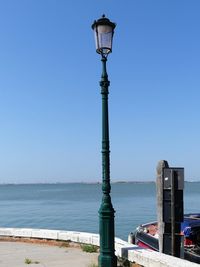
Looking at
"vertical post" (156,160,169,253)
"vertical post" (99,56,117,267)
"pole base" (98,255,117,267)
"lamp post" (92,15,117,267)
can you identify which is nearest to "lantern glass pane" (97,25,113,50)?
"lamp post" (92,15,117,267)

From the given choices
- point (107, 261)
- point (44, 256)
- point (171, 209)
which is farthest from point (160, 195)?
point (44, 256)

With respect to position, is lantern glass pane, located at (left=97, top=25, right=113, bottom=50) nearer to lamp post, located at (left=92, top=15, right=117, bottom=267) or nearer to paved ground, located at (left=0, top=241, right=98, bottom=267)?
lamp post, located at (left=92, top=15, right=117, bottom=267)

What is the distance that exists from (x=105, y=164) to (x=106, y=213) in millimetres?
898

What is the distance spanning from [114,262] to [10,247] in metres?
3.72

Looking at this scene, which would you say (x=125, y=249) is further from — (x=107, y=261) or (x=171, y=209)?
(x=171, y=209)

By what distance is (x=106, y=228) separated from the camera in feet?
27.3

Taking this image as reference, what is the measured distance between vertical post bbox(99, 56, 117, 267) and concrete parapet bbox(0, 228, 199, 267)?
492 mm

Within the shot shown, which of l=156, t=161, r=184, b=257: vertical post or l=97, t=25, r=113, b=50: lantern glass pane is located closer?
l=97, t=25, r=113, b=50: lantern glass pane

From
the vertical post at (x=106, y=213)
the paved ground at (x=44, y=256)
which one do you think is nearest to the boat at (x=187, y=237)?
the vertical post at (x=106, y=213)

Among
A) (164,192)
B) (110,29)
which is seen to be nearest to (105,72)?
(110,29)

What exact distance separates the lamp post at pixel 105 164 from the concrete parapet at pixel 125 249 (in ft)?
1.61

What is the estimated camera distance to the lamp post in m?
8.23

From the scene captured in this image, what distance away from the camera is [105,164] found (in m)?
8.45

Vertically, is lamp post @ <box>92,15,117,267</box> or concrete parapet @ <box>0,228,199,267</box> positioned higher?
lamp post @ <box>92,15,117,267</box>
